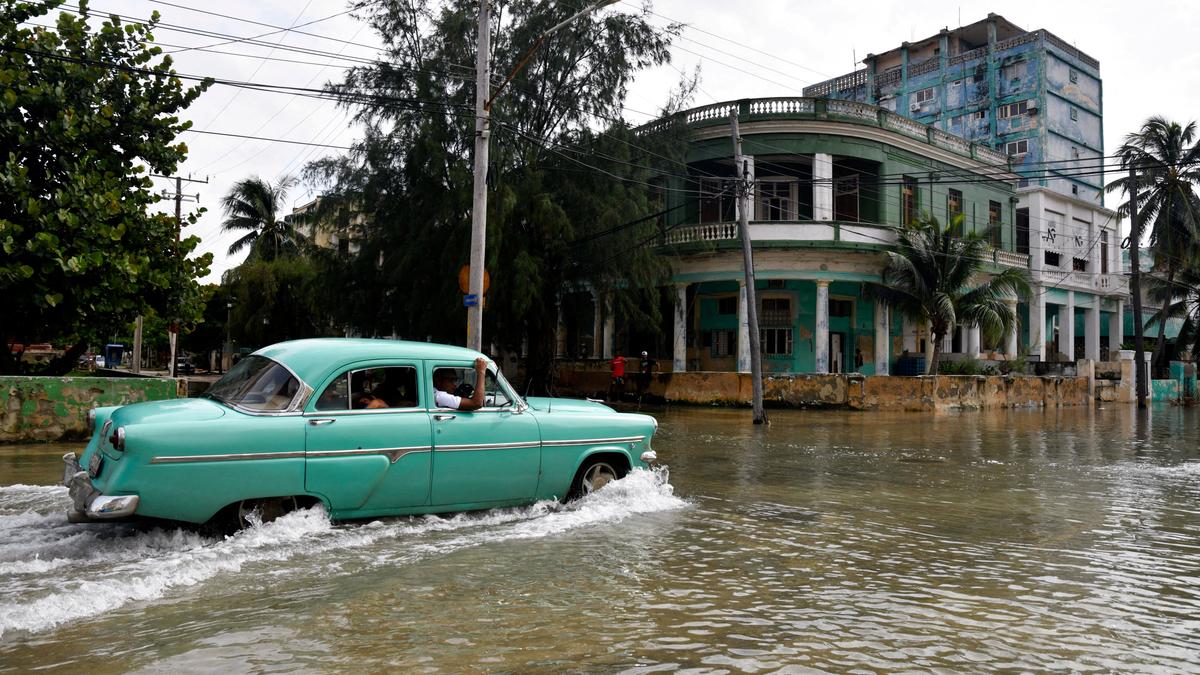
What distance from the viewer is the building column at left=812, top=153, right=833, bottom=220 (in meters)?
27.7

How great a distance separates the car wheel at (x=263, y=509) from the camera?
20.0 ft

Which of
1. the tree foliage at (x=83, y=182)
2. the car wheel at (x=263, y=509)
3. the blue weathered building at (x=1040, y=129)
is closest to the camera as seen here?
the car wheel at (x=263, y=509)

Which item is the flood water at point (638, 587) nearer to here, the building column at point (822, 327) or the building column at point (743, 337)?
the building column at point (822, 327)

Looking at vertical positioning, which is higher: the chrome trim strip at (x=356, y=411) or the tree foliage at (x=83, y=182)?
the tree foliage at (x=83, y=182)

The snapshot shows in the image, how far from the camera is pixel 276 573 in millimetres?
5414

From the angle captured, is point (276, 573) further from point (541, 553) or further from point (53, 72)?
point (53, 72)

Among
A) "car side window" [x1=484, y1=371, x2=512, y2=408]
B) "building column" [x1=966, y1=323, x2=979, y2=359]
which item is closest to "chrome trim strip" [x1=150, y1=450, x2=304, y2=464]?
"car side window" [x1=484, y1=371, x2=512, y2=408]

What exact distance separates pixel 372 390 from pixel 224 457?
125 cm

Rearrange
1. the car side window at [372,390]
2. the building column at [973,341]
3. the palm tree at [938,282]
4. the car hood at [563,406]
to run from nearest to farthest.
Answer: the car side window at [372,390], the car hood at [563,406], the palm tree at [938,282], the building column at [973,341]

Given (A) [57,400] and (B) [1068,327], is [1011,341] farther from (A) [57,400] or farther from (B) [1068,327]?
(A) [57,400]

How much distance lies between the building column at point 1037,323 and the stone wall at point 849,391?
8699mm

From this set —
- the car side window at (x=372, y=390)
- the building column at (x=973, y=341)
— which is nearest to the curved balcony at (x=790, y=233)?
the building column at (x=973, y=341)

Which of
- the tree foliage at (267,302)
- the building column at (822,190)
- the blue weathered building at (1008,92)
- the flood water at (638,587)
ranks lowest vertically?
the flood water at (638,587)

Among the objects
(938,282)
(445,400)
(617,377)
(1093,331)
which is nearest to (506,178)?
(617,377)
